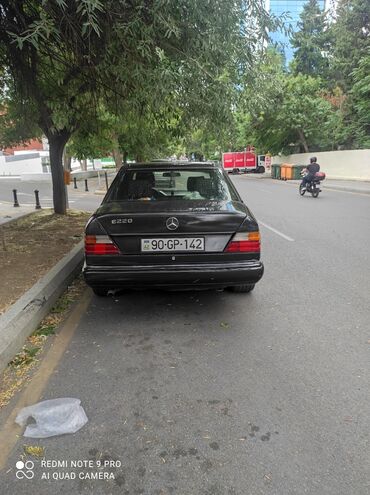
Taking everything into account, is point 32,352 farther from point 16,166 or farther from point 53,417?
point 16,166

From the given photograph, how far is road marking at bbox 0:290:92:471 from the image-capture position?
A: 2.55m

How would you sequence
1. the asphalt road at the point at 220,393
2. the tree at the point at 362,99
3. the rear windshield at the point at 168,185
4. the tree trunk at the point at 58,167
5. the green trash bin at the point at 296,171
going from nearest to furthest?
the asphalt road at the point at 220,393 < the rear windshield at the point at 168,185 < the tree trunk at the point at 58,167 < the tree at the point at 362,99 < the green trash bin at the point at 296,171

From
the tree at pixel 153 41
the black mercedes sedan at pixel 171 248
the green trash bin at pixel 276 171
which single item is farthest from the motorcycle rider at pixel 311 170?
the green trash bin at pixel 276 171

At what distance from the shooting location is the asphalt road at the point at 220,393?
2.27 m

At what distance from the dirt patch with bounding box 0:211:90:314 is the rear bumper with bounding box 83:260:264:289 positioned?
3.54ft

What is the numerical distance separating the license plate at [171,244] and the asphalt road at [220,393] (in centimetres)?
82

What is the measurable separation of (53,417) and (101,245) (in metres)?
1.71

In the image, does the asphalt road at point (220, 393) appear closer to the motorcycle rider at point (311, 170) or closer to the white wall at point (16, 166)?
the motorcycle rider at point (311, 170)

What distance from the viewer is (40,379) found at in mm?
3234

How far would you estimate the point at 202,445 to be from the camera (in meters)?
2.50

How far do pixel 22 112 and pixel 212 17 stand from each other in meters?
6.83

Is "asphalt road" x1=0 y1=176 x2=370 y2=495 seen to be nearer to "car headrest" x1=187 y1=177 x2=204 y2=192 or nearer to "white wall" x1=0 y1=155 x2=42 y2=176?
"car headrest" x1=187 y1=177 x2=204 y2=192

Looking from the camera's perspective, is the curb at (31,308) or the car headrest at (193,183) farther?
the car headrest at (193,183)

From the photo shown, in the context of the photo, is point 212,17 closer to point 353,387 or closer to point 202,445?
point 353,387
